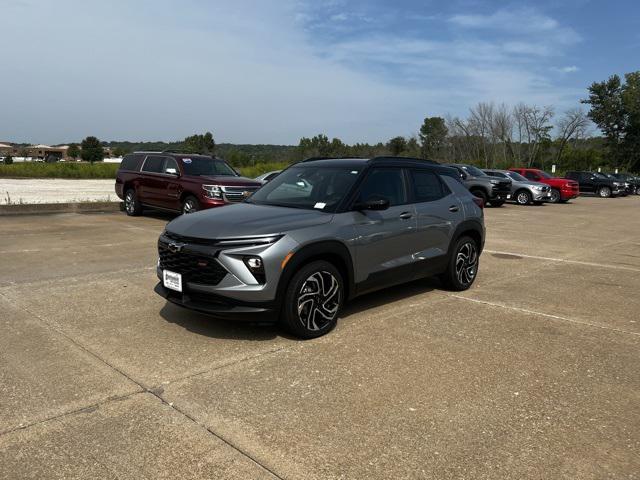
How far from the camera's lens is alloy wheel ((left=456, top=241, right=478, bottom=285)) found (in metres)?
7.01

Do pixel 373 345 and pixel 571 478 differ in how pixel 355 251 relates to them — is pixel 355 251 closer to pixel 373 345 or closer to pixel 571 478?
pixel 373 345

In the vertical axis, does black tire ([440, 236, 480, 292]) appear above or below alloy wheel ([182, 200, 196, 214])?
below

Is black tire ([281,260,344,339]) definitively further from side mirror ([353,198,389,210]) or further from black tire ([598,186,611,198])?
black tire ([598,186,611,198])

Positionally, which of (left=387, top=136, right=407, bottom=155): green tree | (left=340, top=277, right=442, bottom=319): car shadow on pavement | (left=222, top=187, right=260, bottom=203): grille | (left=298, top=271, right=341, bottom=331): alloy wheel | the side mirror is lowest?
(left=340, top=277, right=442, bottom=319): car shadow on pavement

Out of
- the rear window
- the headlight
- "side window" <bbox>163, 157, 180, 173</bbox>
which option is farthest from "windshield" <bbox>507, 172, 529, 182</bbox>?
the rear window

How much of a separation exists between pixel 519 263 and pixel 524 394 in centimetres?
566

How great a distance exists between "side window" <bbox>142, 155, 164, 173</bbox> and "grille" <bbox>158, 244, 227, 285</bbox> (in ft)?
32.1

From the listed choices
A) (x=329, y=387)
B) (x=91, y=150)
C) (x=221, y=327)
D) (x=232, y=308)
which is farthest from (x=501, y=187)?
(x=91, y=150)

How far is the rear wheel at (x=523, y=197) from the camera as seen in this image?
24.9 metres

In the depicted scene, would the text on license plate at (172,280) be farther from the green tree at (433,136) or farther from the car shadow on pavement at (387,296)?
the green tree at (433,136)

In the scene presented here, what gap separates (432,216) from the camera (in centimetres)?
644

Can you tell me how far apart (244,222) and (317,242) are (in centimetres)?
69

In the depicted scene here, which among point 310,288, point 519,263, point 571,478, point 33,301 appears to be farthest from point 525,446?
point 519,263

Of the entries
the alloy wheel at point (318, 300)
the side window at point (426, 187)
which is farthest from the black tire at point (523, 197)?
the alloy wheel at point (318, 300)
